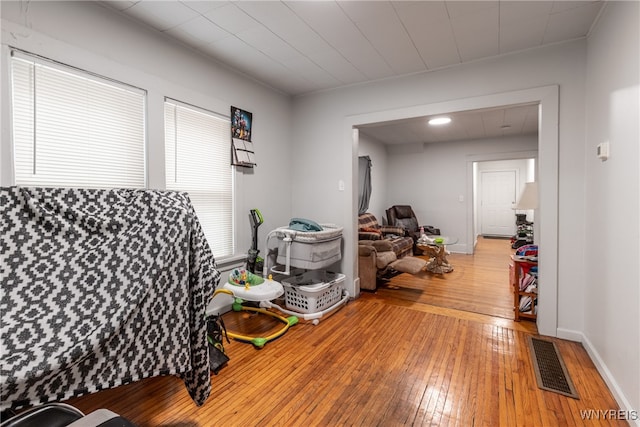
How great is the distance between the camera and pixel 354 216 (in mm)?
3396

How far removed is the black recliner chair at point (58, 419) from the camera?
845 mm

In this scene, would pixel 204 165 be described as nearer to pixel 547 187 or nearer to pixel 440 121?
pixel 547 187

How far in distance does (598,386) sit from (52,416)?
270 centimetres

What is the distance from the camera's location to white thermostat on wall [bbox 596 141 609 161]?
184cm

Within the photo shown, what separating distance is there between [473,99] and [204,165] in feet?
8.46

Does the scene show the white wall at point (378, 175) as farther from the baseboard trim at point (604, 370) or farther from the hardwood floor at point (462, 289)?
the baseboard trim at point (604, 370)

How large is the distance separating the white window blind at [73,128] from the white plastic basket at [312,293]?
1.65 metres

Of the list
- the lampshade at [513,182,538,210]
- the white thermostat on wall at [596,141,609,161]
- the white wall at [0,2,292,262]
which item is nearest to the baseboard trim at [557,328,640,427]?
the lampshade at [513,182,538,210]

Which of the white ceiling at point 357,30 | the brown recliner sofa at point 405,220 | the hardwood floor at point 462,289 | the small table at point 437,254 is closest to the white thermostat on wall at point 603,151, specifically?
the white ceiling at point 357,30

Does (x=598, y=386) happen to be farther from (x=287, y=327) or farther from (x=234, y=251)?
(x=234, y=251)

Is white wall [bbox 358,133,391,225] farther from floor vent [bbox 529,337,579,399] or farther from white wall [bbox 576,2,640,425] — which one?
floor vent [bbox 529,337,579,399]

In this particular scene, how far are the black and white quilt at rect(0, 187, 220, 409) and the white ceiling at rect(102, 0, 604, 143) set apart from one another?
1.56m

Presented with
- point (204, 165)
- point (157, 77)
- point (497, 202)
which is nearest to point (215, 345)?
point (204, 165)

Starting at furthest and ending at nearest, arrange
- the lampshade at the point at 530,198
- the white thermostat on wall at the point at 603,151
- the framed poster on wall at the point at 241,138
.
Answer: the framed poster on wall at the point at 241,138
the lampshade at the point at 530,198
the white thermostat on wall at the point at 603,151
